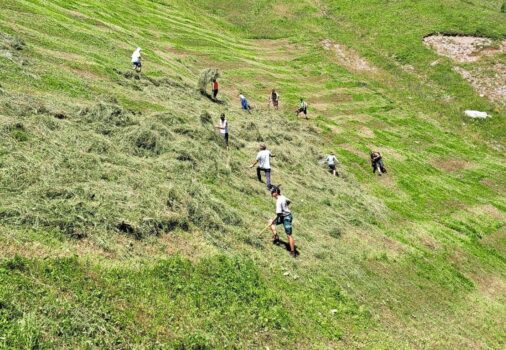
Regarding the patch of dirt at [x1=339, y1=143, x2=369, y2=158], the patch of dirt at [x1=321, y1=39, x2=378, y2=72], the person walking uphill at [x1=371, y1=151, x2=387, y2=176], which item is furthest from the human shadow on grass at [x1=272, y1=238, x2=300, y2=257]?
the patch of dirt at [x1=321, y1=39, x2=378, y2=72]

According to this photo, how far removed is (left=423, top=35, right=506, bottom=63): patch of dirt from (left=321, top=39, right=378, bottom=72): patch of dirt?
12.1m

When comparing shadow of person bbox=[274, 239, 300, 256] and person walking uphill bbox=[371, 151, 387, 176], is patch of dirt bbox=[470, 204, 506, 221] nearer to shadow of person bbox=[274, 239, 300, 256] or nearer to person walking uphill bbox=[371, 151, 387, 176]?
person walking uphill bbox=[371, 151, 387, 176]

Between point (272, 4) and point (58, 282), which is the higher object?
point (272, 4)

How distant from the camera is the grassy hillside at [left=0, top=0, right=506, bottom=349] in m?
13.3

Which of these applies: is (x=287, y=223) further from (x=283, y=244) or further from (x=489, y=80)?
(x=489, y=80)

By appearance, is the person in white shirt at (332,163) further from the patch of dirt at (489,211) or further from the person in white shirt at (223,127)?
the patch of dirt at (489,211)

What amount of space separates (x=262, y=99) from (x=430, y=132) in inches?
815

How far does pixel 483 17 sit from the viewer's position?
84438 mm

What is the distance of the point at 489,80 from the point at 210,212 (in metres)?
63.2

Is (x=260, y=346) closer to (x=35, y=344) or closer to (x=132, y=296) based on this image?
(x=132, y=296)

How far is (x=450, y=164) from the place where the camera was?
161 feet

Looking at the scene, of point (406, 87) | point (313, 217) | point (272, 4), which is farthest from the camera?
point (272, 4)

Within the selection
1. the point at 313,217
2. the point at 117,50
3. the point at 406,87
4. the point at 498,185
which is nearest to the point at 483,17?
the point at 406,87

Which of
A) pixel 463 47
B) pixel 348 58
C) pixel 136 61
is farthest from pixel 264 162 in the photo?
pixel 463 47
